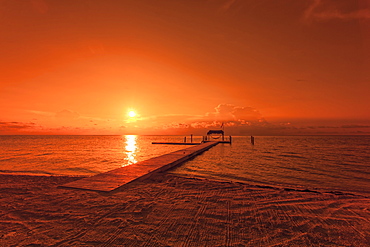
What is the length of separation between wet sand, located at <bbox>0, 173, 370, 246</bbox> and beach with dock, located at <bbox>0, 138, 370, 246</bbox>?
0.02 m

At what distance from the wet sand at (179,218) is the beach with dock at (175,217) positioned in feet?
0.05

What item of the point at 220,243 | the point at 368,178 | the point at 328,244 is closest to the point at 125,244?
the point at 220,243

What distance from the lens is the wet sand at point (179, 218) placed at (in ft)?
10.6

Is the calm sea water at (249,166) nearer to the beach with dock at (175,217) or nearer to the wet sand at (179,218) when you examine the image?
the beach with dock at (175,217)

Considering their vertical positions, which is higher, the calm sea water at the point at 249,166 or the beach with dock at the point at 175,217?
the beach with dock at the point at 175,217

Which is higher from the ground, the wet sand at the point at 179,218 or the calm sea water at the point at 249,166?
the wet sand at the point at 179,218

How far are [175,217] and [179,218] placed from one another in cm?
10

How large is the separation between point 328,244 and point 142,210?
3708 millimetres

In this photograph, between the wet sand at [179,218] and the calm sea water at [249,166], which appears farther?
the calm sea water at [249,166]

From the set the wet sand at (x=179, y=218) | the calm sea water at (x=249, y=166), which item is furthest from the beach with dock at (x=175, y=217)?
the calm sea water at (x=249, y=166)

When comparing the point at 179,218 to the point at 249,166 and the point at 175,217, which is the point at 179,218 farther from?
the point at 249,166

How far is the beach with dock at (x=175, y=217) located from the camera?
3.25m

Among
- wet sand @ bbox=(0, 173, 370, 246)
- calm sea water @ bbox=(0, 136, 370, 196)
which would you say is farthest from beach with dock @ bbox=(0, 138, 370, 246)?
calm sea water @ bbox=(0, 136, 370, 196)

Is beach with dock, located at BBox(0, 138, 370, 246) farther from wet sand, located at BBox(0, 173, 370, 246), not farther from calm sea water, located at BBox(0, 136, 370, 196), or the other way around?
calm sea water, located at BBox(0, 136, 370, 196)
